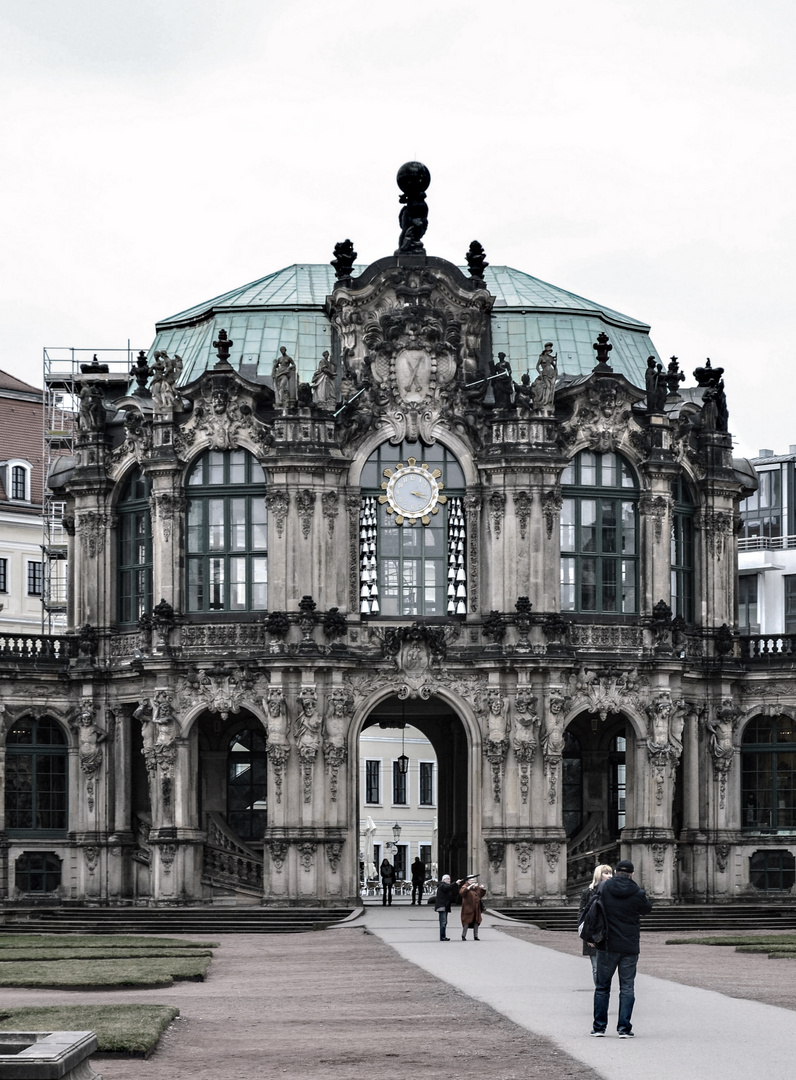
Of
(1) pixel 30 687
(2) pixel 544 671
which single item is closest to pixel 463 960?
(2) pixel 544 671

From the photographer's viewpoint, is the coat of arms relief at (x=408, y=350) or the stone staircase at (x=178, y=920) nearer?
the stone staircase at (x=178, y=920)

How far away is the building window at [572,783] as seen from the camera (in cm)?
7675

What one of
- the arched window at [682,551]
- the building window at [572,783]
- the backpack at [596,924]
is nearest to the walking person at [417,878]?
the building window at [572,783]

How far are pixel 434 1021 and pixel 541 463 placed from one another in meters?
39.7

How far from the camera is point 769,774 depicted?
7488 cm

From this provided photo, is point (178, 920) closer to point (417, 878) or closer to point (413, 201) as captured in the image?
point (417, 878)

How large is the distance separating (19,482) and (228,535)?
3967 cm

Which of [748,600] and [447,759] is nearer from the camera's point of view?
[447,759]

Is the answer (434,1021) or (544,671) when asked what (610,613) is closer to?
(544,671)

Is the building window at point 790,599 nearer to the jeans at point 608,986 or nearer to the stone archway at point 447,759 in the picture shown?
the stone archway at point 447,759

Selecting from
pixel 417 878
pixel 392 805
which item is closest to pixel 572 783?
pixel 417 878

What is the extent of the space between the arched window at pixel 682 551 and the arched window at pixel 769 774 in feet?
14.5

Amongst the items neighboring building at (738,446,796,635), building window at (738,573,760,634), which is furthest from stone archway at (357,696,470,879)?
building window at (738,573,760,634)

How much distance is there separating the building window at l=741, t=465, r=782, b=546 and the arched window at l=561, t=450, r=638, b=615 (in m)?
48.5
